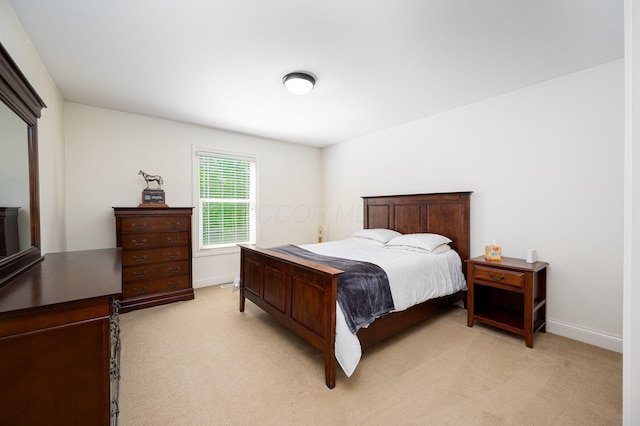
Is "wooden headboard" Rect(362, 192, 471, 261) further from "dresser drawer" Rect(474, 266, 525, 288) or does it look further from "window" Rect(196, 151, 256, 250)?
"window" Rect(196, 151, 256, 250)

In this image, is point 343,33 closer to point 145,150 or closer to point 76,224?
point 145,150

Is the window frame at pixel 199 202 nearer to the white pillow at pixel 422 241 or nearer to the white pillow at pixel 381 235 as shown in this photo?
the white pillow at pixel 381 235

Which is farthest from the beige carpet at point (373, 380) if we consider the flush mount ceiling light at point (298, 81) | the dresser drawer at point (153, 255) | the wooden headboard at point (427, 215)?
the flush mount ceiling light at point (298, 81)

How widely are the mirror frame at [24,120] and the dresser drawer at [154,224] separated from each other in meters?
1.28

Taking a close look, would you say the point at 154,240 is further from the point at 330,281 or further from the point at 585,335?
the point at 585,335

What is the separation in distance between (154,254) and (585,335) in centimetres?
463

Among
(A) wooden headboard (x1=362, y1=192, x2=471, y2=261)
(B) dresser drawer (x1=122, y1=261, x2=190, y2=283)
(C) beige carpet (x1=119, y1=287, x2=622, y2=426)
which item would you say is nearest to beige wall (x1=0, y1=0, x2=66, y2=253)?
(B) dresser drawer (x1=122, y1=261, x2=190, y2=283)

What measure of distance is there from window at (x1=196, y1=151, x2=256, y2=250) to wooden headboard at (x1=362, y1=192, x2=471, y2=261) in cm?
205

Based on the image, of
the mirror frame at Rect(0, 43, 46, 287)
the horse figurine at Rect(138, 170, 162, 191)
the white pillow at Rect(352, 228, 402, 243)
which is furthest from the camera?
the white pillow at Rect(352, 228, 402, 243)

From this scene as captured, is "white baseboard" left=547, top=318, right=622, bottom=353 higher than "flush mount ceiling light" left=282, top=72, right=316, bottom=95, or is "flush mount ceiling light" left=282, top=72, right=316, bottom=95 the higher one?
"flush mount ceiling light" left=282, top=72, right=316, bottom=95

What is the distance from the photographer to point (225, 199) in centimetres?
438

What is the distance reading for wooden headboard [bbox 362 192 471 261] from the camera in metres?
3.19

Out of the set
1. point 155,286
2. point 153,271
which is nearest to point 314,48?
point 153,271

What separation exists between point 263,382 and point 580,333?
2883mm
